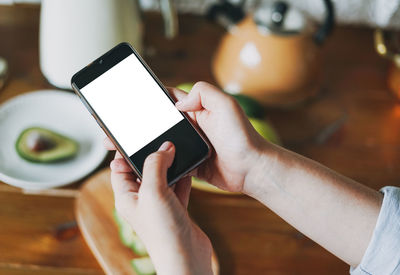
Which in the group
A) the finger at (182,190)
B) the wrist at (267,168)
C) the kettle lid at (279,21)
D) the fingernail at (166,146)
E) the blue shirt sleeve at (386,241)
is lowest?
the blue shirt sleeve at (386,241)

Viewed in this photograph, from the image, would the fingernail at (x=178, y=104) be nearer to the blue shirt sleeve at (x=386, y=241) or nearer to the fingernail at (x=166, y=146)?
the fingernail at (x=166, y=146)

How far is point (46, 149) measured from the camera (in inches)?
26.8

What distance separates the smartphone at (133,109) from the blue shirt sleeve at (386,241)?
0.67ft

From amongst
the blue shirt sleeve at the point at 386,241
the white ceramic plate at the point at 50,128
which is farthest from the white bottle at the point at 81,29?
the blue shirt sleeve at the point at 386,241

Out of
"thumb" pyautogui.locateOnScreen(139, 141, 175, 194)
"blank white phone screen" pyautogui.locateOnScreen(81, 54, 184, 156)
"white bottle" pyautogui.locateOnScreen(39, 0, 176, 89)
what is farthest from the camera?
"white bottle" pyautogui.locateOnScreen(39, 0, 176, 89)

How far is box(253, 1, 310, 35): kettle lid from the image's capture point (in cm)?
70

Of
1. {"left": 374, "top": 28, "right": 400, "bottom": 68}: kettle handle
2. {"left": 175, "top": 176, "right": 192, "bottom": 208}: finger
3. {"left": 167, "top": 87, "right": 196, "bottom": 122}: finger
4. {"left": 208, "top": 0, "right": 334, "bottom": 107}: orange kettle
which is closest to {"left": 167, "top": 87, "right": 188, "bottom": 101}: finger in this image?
{"left": 167, "top": 87, "right": 196, "bottom": 122}: finger

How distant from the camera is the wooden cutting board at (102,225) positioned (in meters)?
0.61

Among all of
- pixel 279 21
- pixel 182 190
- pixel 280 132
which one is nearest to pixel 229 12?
pixel 279 21

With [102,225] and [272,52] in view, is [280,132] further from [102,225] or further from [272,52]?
[102,225]

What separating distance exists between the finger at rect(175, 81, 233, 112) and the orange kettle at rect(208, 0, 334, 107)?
236mm

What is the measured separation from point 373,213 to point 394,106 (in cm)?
37

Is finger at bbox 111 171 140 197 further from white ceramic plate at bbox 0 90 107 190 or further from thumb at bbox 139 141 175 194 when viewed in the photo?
white ceramic plate at bbox 0 90 107 190

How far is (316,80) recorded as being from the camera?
0.78 metres
